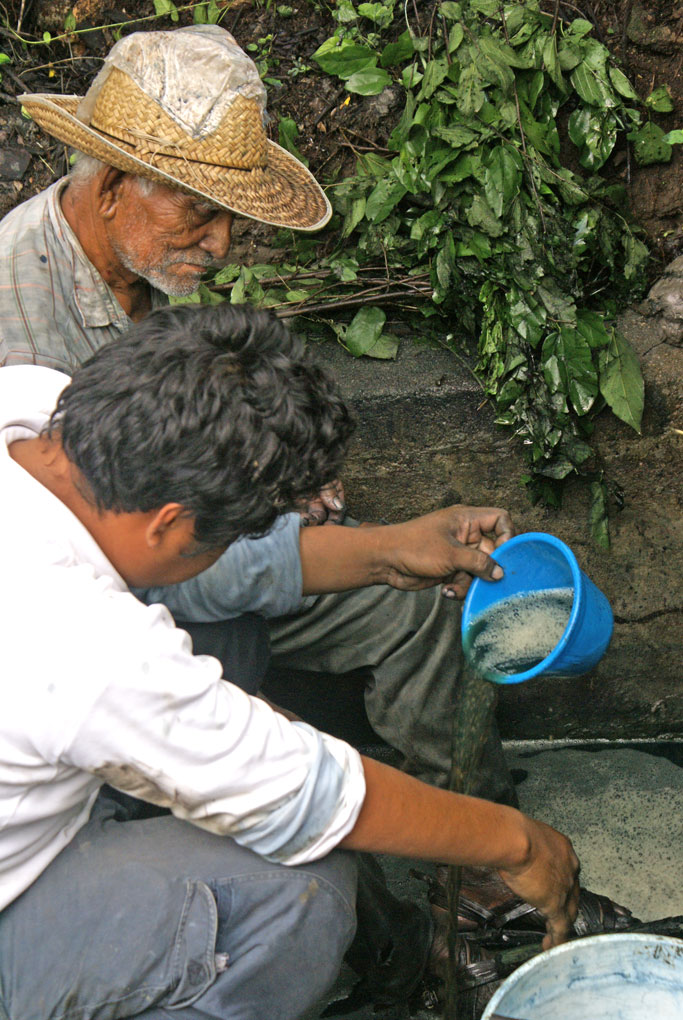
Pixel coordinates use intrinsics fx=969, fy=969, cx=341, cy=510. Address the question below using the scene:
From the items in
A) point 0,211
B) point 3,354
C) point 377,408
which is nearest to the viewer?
point 3,354

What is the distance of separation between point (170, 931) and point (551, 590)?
3.14 feet

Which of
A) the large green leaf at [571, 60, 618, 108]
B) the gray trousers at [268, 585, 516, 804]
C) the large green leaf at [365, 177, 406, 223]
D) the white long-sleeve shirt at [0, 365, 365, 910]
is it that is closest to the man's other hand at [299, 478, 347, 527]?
the gray trousers at [268, 585, 516, 804]

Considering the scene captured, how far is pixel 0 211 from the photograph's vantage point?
3004mm

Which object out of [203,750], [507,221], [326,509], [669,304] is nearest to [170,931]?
[203,750]

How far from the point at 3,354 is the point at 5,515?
936 mm

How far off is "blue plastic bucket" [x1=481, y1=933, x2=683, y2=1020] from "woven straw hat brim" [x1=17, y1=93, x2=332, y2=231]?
161 cm

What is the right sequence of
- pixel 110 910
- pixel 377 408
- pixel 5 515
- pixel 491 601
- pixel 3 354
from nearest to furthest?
pixel 5 515 → pixel 110 910 → pixel 491 601 → pixel 3 354 → pixel 377 408

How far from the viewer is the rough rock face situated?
2.54 meters

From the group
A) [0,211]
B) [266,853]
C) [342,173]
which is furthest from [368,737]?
[0,211]

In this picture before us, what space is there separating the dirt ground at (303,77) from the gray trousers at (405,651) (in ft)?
3.96

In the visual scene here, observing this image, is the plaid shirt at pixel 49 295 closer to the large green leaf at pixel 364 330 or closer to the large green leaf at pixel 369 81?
the large green leaf at pixel 364 330

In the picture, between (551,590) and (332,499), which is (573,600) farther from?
(332,499)

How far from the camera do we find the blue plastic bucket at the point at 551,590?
171 centimetres

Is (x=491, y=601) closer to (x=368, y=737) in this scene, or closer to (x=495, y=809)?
(x=495, y=809)
